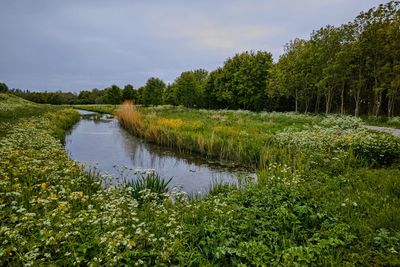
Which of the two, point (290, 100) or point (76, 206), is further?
point (290, 100)

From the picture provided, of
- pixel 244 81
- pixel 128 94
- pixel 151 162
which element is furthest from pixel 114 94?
pixel 151 162

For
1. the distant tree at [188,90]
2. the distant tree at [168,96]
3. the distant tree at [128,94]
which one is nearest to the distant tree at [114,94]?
the distant tree at [128,94]

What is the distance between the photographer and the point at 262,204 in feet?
16.6

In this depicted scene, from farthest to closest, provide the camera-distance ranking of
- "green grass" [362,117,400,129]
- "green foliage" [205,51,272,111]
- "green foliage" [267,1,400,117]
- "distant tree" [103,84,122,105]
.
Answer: "distant tree" [103,84,122,105] → "green foliage" [205,51,272,111] → "green foliage" [267,1,400,117] → "green grass" [362,117,400,129]

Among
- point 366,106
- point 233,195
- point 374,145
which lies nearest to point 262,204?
point 233,195

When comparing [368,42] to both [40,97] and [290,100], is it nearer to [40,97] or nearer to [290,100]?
[290,100]

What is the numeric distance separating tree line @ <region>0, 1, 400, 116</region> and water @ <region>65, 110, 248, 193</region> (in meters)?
18.7

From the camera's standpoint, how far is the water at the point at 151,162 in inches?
384

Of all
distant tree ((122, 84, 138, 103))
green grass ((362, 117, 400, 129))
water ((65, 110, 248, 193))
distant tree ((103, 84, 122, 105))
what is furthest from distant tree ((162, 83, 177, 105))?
green grass ((362, 117, 400, 129))

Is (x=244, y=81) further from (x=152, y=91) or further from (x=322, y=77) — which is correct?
(x=152, y=91)

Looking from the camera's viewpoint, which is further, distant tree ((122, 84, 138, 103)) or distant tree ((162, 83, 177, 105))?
distant tree ((122, 84, 138, 103))

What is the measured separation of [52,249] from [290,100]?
47739 millimetres

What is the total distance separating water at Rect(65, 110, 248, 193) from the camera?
384 inches

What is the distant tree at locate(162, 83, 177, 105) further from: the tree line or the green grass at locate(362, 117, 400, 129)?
the green grass at locate(362, 117, 400, 129)
